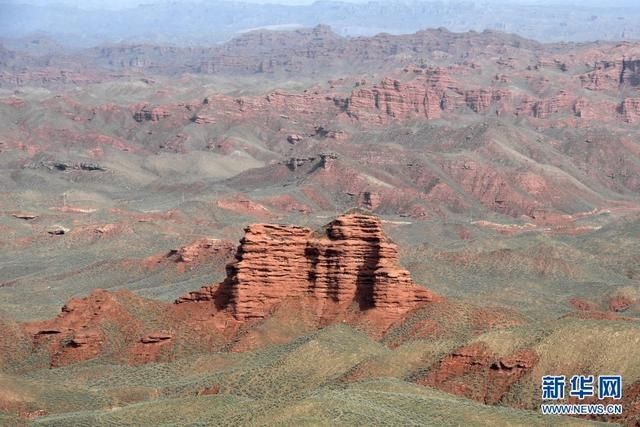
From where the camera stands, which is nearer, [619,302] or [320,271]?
[320,271]

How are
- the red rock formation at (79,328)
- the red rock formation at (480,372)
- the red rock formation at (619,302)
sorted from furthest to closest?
the red rock formation at (619,302), the red rock formation at (79,328), the red rock formation at (480,372)

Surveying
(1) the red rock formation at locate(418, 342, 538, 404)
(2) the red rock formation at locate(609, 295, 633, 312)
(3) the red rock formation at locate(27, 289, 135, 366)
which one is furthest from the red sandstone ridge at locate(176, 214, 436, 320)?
(2) the red rock formation at locate(609, 295, 633, 312)

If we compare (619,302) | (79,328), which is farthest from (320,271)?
(619,302)

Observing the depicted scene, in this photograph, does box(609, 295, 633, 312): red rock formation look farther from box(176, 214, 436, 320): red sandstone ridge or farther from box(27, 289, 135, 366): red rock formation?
box(27, 289, 135, 366): red rock formation

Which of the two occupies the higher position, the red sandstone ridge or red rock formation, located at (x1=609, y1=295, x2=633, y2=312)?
the red sandstone ridge

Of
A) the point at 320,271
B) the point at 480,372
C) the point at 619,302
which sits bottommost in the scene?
the point at 619,302

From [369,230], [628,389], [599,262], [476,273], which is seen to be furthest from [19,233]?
[628,389]

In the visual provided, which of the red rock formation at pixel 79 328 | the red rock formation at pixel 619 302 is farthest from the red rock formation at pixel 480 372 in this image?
the red rock formation at pixel 619 302

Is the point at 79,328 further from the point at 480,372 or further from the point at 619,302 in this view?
the point at 619,302

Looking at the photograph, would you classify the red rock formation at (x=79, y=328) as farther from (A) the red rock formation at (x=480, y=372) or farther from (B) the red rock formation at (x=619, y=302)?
(B) the red rock formation at (x=619, y=302)
